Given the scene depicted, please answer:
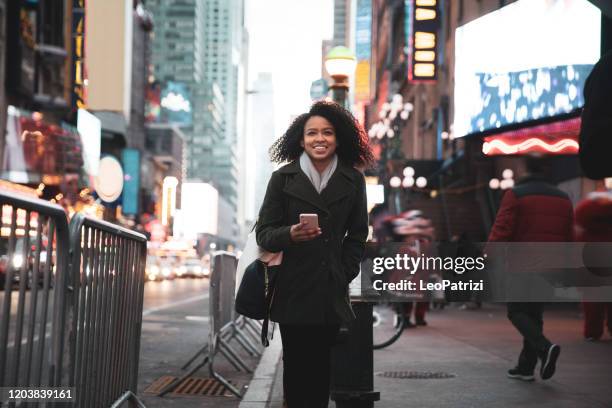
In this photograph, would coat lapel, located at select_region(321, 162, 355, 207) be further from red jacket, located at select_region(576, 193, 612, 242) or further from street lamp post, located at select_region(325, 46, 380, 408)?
street lamp post, located at select_region(325, 46, 380, 408)

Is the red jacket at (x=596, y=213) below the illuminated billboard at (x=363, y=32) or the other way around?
below

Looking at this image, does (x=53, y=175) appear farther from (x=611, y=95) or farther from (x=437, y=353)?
(x=611, y=95)

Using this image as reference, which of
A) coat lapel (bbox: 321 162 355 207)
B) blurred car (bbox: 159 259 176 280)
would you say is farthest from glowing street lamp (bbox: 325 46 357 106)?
blurred car (bbox: 159 259 176 280)

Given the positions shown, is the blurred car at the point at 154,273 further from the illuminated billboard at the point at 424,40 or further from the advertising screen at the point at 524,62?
the advertising screen at the point at 524,62

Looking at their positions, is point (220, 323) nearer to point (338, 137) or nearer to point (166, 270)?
point (338, 137)

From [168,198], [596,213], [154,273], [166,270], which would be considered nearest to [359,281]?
[596,213]

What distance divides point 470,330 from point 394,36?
43021mm

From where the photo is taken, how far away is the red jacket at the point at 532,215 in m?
8.84

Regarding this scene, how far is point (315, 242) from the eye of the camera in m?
4.93

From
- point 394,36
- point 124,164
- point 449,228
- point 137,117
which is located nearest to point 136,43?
point 137,117

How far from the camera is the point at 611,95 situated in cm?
323

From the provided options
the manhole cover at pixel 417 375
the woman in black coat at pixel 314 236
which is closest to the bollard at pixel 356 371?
the woman in black coat at pixel 314 236

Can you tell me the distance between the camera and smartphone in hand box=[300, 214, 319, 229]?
4613 mm

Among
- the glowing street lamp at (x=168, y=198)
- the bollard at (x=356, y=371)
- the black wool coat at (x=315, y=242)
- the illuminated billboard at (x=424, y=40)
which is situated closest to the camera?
the black wool coat at (x=315, y=242)
